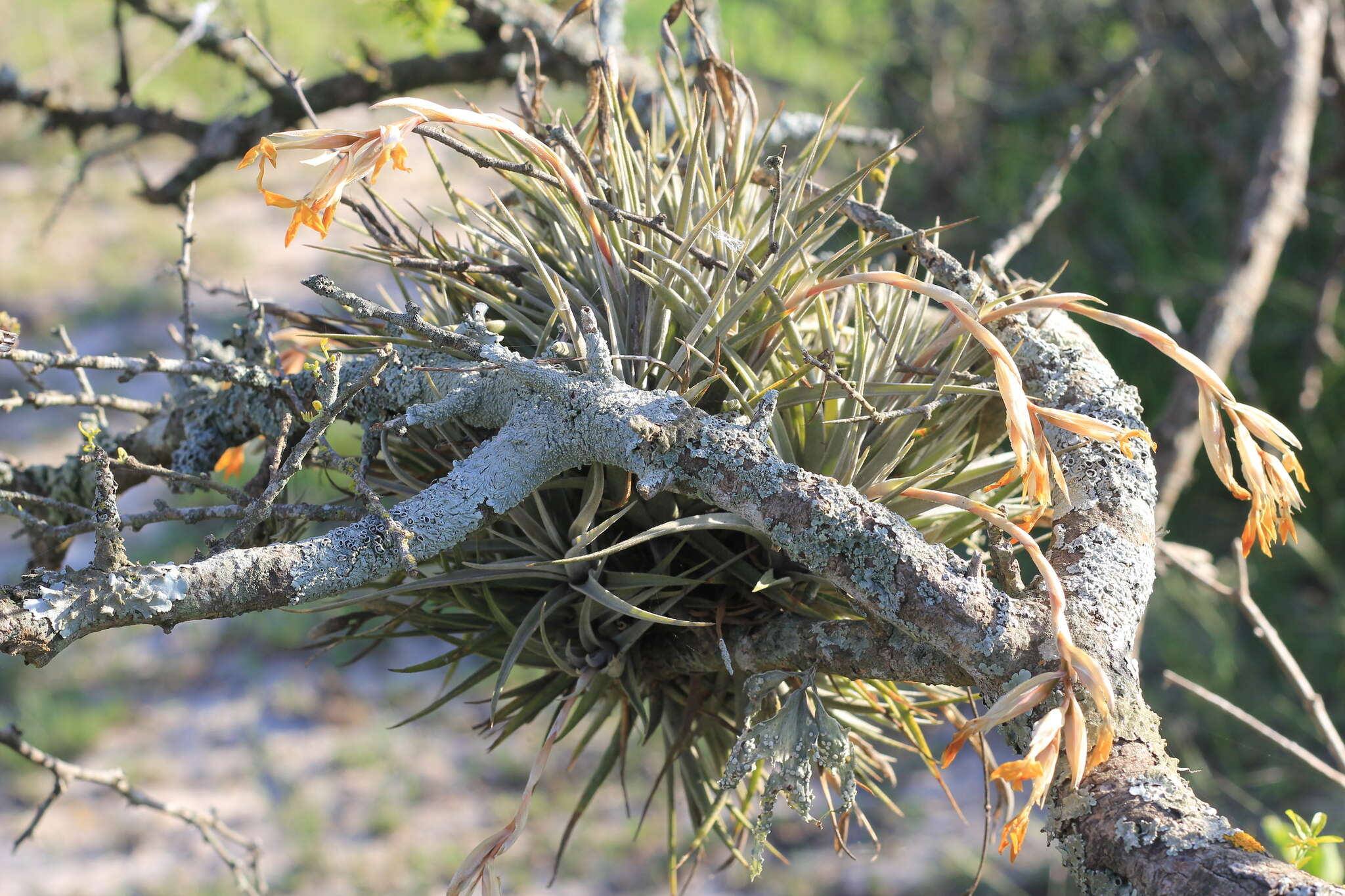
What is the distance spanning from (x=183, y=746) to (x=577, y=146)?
162 inches

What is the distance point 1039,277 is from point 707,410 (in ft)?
12.5

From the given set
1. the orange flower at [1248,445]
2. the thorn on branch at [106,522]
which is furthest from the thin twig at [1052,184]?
the thorn on branch at [106,522]

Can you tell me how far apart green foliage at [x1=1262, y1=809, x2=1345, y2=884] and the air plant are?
0.26 meters

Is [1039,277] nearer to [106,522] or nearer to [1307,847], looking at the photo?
[1307,847]

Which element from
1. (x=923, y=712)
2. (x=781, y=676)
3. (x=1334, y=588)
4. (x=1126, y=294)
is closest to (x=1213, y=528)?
(x=1334, y=588)

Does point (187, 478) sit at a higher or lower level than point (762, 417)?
lower

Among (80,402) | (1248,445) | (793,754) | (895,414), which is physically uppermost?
(1248,445)

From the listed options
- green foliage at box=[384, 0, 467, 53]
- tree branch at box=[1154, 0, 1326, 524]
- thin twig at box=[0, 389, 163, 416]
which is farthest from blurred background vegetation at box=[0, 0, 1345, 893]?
thin twig at box=[0, 389, 163, 416]

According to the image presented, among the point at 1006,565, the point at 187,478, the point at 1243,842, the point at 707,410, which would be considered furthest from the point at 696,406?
the point at 1243,842

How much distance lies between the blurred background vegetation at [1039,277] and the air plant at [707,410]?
5.36 ft

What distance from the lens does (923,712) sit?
115 centimetres

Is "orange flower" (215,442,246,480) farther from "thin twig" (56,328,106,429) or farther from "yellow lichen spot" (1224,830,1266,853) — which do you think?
"yellow lichen spot" (1224,830,1266,853)

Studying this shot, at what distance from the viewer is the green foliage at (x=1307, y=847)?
0.90m

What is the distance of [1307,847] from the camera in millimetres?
870
